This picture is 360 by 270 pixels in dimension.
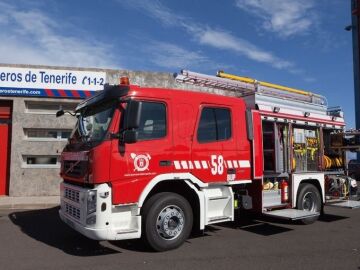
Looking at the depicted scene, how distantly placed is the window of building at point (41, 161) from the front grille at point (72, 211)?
789 centimetres

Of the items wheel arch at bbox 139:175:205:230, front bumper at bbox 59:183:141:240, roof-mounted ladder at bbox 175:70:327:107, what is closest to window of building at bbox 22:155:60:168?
roof-mounted ladder at bbox 175:70:327:107

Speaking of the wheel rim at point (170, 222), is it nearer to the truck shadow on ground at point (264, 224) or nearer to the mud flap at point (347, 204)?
the truck shadow on ground at point (264, 224)

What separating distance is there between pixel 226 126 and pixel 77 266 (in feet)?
12.2

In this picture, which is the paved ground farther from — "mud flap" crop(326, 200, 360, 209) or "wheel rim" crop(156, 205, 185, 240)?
"mud flap" crop(326, 200, 360, 209)

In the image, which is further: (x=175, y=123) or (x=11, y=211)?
(x=11, y=211)

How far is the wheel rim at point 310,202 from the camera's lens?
32.3 feet

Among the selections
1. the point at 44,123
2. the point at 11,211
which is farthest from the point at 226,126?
the point at 44,123

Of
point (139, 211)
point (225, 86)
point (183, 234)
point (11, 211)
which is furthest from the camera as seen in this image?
point (11, 211)

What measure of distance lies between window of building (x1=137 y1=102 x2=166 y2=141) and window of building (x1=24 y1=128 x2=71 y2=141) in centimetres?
876

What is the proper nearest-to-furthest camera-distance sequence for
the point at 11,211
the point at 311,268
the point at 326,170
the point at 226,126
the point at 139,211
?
the point at 311,268 < the point at 139,211 < the point at 226,126 < the point at 326,170 < the point at 11,211

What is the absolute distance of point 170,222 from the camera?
699cm

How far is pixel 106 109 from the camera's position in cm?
704

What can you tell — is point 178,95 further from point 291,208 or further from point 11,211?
point 11,211

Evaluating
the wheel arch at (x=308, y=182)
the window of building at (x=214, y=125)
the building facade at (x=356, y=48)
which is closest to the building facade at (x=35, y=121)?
the window of building at (x=214, y=125)
